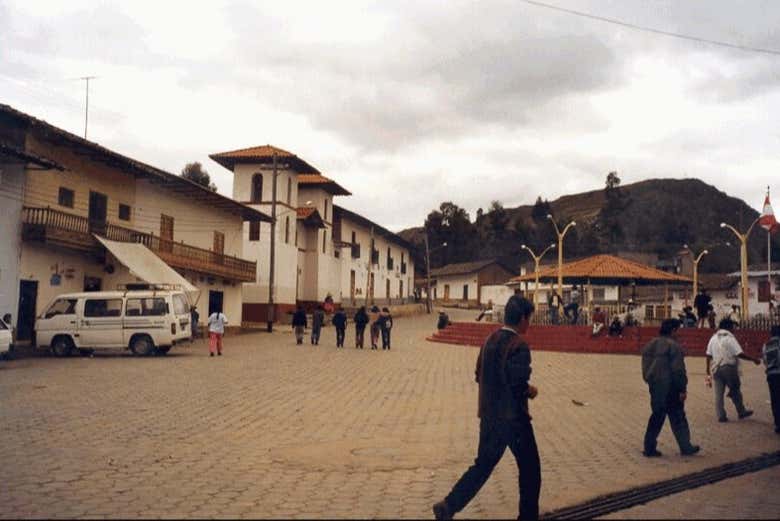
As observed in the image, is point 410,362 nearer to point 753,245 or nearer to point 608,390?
point 608,390

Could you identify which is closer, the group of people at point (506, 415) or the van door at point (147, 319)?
the group of people at point (506, 415)

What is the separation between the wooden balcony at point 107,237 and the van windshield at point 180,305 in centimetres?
483

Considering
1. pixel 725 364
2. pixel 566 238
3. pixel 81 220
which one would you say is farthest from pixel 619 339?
pixel 566 238

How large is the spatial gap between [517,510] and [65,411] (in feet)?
25.9

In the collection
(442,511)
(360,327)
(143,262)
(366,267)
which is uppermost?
(366,267)

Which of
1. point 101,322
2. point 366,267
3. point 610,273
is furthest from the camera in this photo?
point 366,267

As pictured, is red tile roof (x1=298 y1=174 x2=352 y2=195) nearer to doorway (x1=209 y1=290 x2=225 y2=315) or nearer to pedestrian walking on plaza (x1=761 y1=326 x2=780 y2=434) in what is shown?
doorway (x1=209 y1=290 x2=225 y2=315)

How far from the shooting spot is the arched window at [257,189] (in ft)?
160

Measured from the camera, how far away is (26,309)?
83.9 feet

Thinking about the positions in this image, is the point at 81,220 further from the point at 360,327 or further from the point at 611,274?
the point at 611,274

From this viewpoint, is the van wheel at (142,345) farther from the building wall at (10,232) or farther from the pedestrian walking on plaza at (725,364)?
the pedestrian walking on plaza at (725,364)

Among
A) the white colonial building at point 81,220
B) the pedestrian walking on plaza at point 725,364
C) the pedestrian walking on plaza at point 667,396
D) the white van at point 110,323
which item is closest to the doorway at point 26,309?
the white colonial building at point 81,220

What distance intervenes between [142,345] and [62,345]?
2.42 m

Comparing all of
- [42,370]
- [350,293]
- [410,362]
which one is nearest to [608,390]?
[410,362]
